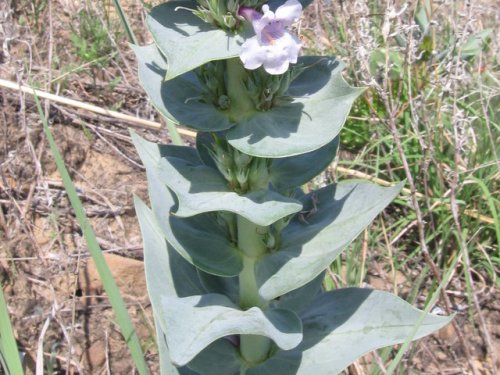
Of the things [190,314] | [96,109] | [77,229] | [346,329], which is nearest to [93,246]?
[190,314]

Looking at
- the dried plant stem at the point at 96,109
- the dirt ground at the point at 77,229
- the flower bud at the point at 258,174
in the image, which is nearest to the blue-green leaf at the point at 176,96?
the flower bud at the point at 258,174

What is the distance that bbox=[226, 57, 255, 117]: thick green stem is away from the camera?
153 centimetres

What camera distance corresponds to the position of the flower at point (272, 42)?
132 cm

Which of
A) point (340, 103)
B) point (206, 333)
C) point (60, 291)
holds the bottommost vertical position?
point (60, 291)

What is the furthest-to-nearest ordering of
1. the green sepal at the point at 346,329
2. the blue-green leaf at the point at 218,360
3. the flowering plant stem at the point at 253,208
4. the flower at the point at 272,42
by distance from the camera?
the blue-green leaf at the point at 218,360, the green sepal at the point at 346,329, the flowering plant stem at the point at 253,208, the flower at the point at 272,42

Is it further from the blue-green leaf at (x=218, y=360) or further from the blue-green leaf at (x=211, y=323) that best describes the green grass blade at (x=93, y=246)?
the blue-green leaf at (x=218, y=360)

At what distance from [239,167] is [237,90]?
187 millimetres

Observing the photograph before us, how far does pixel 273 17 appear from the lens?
131 centimetres

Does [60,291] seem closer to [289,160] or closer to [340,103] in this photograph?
[289,160]

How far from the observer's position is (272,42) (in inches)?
52.5

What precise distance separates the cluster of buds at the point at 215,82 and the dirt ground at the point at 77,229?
1.13m

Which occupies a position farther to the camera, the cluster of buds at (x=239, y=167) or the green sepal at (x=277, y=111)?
the cluster of buds at (x=239, y=167)

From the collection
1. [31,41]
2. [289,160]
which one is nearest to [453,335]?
[289,160]

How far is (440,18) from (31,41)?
248 centimetres
